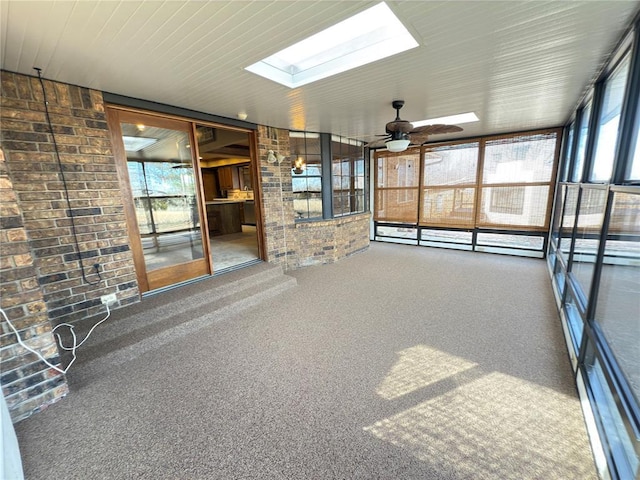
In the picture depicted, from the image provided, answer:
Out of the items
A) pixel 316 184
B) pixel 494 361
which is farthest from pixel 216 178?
pixel 494 361

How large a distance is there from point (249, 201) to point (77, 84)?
5117mm

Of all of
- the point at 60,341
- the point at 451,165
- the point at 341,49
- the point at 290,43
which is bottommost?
the point at 60,341

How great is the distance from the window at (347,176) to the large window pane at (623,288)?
4.15 meters

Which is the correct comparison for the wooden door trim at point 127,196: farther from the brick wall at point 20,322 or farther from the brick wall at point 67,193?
the brick wall at point 20,322

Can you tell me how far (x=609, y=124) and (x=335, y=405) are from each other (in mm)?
3422

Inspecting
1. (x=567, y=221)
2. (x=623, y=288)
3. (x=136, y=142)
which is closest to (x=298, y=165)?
(x=136, y=142)

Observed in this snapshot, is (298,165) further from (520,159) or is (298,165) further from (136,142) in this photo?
(520,159)

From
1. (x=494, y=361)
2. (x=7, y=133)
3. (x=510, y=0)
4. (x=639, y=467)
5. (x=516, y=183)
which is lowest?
(x=494, y=361)

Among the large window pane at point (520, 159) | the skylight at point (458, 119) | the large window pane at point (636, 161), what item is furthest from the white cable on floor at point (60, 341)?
the large window pane at point (520, 159)

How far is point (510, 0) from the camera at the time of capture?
1.50 meters

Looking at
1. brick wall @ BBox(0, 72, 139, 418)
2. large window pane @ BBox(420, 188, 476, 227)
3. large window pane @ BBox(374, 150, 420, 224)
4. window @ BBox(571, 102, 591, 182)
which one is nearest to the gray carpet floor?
brick wall @ BBox(0, 72, 139, 418)

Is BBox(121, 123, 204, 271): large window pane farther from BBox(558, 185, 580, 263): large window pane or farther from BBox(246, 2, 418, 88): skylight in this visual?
BBox(558, 185, 580, 263): large window pane

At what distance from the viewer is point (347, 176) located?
19.3ft

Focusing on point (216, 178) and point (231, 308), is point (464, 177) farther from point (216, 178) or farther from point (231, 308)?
point (216, 178)
